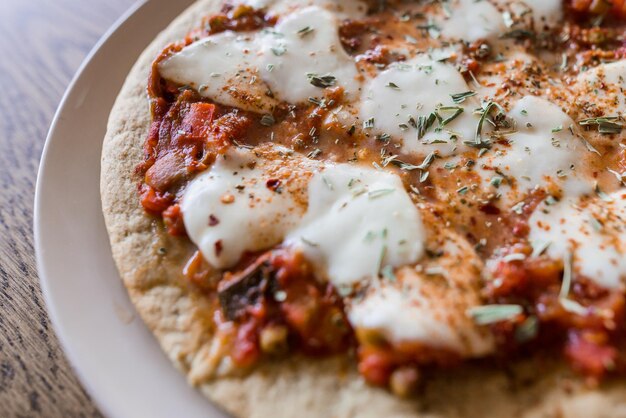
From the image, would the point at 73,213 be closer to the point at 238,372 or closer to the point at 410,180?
the point at 238,372

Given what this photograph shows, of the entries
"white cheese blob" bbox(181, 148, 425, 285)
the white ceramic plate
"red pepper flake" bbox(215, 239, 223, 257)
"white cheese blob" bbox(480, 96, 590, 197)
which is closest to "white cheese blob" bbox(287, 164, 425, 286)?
"white cheese blob" bbox(181, 148, 425, 285)

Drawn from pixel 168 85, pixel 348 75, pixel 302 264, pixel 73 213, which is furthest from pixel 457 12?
pixel 73 213

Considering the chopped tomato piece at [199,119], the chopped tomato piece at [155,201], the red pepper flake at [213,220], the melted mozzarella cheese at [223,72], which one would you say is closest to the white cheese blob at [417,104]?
the melted mozzarella cheese at [223,72]

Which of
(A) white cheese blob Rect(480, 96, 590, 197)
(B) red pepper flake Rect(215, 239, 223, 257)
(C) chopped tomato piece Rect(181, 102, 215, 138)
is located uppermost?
(C) chopped tomato piece Rect(181, 102, 215, 138)

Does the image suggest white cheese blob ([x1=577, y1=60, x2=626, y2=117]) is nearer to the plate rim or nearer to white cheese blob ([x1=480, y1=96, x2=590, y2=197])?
white cheese blob ([x1=480, y1=96, x2=590, y2=197])

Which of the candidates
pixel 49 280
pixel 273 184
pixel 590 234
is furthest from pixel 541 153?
pixel 49 280

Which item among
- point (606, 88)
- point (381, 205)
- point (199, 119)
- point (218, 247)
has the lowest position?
point (606, 88)

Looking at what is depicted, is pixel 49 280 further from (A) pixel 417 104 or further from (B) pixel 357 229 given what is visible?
(A) pixel 417 104
